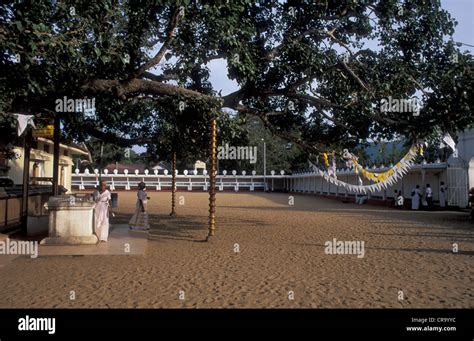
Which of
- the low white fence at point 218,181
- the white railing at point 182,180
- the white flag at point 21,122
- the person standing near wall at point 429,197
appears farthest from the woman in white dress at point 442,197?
the white railing at point 182,180

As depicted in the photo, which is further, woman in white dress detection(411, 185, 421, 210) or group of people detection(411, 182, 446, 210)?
woman in white dress detection(411, 185, 421, 210)

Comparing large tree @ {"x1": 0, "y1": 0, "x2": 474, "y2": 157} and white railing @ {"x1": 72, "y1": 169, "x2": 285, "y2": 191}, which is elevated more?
large tree @ {"x1": 0, "y1": 0, "x2": 474, "y2": 157}

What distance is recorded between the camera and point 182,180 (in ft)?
173

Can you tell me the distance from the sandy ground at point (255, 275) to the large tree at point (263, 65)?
3324 millimetres

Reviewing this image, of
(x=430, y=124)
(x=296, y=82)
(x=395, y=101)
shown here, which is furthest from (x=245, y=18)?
(x=430, y=124)

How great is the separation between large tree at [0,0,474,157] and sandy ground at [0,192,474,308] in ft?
10.9

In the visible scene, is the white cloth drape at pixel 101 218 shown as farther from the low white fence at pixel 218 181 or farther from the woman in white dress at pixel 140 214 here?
the low white fence at pixel 218 181

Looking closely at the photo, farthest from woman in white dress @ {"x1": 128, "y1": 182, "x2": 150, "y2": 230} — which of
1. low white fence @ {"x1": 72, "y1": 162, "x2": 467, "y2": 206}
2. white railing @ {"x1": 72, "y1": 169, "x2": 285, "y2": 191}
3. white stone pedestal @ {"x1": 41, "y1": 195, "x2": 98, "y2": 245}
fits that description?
white railing @ {"x1": 72, "y1": 169, "x2": 285, "y2": 191}

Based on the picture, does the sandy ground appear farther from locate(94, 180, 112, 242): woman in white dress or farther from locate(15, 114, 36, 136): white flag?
locate(15, 114, 36, 136): white flag

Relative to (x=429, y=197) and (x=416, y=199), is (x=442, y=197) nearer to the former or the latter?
(x=429, y=197)

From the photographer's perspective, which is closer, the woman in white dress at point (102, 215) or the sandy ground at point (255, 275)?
the sandy ground at point (255, 275)

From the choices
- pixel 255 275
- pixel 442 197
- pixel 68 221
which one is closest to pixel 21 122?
pixel 68 221

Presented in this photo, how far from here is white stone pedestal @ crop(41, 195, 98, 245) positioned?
398 inches

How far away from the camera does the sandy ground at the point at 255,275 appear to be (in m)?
6.03
